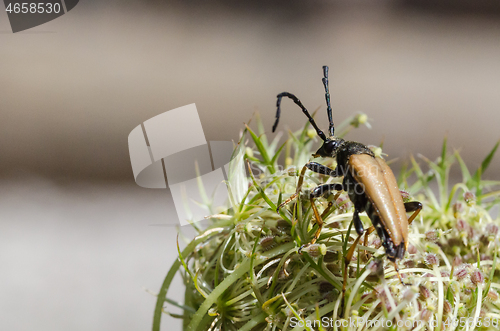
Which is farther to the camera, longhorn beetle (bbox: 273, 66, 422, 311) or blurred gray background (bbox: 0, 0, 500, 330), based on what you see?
blurred gray background (bbox: 0, 0, 500, 330)

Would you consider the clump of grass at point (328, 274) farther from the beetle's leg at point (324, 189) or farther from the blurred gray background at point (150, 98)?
the blurred gray background at point (150, 98)

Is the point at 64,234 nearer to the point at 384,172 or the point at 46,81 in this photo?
the point at 46,81

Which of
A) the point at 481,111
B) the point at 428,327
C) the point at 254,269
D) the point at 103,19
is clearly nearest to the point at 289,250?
the point at 254,269

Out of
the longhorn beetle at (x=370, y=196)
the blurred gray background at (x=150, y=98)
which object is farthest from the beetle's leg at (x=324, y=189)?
the blurred gray background at (x=150, y=98)

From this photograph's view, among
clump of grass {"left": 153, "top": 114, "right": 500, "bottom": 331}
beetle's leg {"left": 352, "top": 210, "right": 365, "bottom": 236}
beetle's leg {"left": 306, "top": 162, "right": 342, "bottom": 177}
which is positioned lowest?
clump of grass {"left": 153, "top": 114, "right": 500, "bottom": 331}

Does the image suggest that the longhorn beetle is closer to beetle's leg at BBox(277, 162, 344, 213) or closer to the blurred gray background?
beetle's leg at BBox(277, 162, 344, 213)

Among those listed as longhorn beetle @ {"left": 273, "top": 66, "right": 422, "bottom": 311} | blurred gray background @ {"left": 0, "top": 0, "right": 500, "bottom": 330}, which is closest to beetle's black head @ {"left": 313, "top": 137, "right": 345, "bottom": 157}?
longhorn beetle @ {"left": 273, "top": 66, "right": 422, "bottom": 311}
